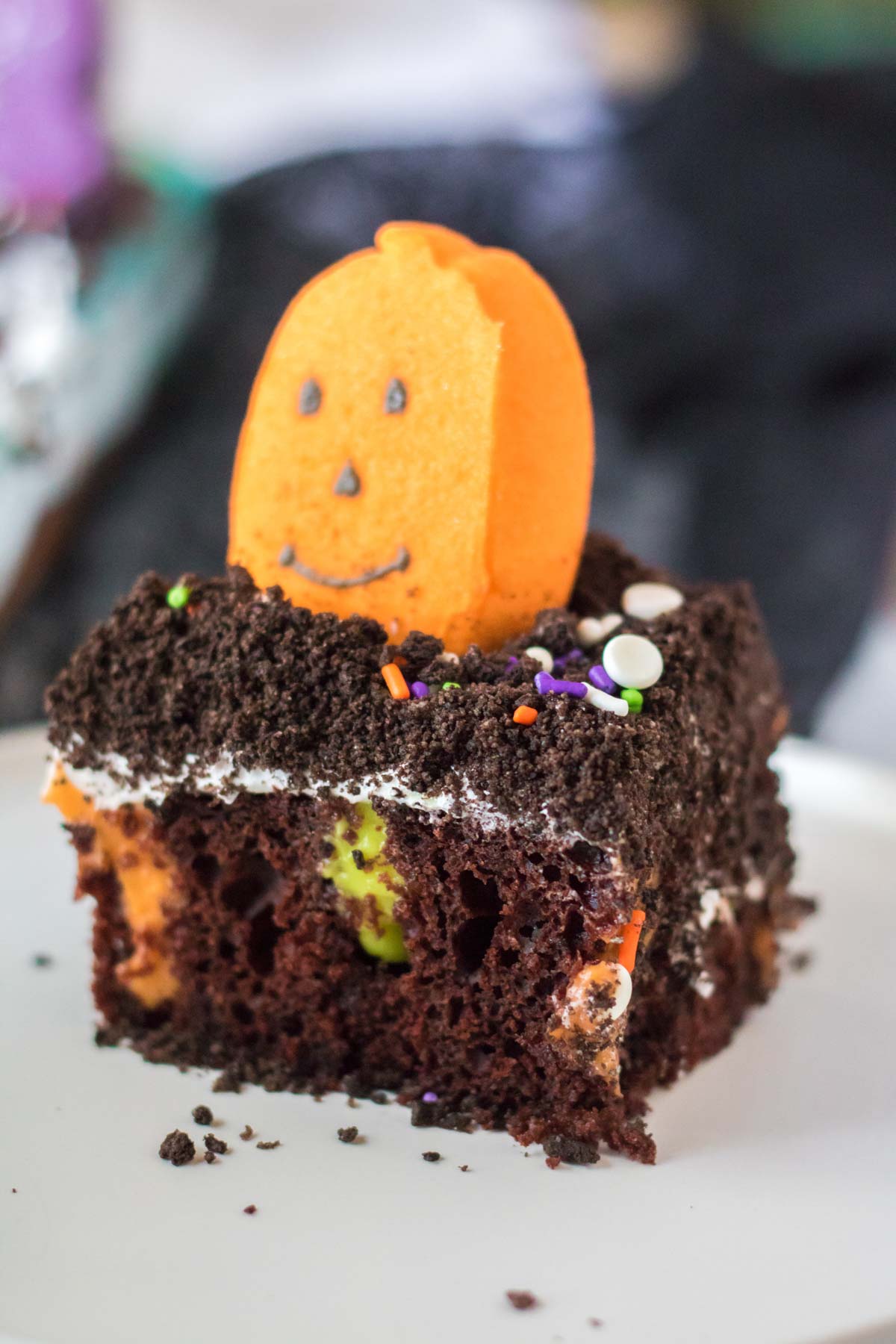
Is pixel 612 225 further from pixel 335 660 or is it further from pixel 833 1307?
→ pixel 833 1307

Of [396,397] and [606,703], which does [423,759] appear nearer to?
[606,703]

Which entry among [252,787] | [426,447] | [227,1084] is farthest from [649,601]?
[227,1084]

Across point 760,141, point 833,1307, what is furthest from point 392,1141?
point 760,141

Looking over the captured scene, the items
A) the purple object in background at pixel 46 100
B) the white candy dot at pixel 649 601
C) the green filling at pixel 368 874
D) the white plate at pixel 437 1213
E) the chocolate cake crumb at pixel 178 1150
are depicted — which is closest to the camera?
the white plate at pixel 437 1213

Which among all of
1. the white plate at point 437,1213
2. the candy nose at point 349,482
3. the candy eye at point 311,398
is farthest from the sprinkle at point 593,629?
the white plate at point 437,1213

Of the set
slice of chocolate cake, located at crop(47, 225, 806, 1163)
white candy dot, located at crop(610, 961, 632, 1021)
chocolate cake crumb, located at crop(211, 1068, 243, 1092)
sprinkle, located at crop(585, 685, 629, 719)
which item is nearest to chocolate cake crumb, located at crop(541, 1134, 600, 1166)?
slice of chocolate cake, located at crop(47, 225, 806, 1163)

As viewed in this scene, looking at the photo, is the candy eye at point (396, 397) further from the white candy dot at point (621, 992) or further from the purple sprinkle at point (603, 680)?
the white candy dot at point (621, 992)

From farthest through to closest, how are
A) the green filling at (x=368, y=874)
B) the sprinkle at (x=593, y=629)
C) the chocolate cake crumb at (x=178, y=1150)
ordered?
1. the sprinkle at (x=593, y=629)
2. the green filling at (x=368, y=874)
3. the chocolate cake crumb at (x=178, y=1150)
